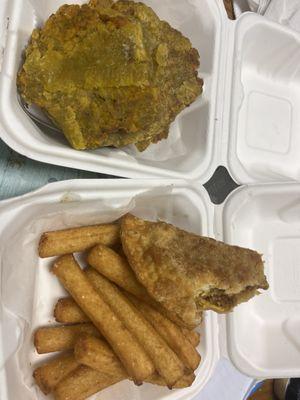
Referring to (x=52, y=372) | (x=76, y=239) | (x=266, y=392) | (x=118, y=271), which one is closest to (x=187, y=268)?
(x=118, y=271)

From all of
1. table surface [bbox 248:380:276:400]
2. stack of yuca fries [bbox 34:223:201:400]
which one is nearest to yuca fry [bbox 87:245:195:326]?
stack of yuca fries [bbox 34:223:201:400]

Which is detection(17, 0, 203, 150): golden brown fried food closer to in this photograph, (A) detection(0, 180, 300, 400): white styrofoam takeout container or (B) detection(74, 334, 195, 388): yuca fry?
(A) detection(0, 180, 300, 400): white styrofoam takeout container

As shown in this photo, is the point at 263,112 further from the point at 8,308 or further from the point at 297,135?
the point at 8,308

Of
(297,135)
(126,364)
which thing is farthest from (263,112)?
(126,364)

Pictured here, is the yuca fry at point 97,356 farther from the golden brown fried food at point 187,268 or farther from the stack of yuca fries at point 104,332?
the golden brown fried food at point 187,268

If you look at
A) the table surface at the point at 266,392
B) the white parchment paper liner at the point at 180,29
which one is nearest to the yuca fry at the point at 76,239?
the white parchment paper liner at the point at 180,29

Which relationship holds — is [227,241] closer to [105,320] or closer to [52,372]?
[105,320]
